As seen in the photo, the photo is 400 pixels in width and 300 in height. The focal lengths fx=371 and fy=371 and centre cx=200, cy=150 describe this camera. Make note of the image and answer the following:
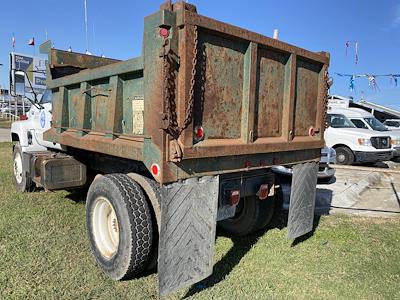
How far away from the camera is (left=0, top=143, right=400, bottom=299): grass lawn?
3539mm

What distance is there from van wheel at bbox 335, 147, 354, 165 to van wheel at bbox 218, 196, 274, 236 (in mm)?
9209

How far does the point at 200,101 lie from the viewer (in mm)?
3178

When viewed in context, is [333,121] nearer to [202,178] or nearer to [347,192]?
[347,192]

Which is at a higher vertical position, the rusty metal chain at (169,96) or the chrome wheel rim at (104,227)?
the rusty metal chain at (169,96)

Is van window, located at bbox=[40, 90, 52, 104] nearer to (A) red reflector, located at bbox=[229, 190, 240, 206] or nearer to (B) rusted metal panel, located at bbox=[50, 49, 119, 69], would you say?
(B) rusted metal panel, located at bbox=[50, 49, 119, 69]

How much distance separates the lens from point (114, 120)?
3.79 metres

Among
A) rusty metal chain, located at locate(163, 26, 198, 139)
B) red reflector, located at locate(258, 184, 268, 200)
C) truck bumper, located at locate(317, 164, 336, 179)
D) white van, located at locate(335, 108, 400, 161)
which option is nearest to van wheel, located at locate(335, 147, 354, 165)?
white van, located at locate(335, 108, 400, 161)

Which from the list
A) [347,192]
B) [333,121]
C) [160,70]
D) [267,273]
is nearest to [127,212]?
[160,70]

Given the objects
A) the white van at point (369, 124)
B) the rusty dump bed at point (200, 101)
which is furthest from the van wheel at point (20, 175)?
the white van at point (369, 124)

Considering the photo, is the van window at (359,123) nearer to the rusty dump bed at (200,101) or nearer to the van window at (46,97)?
the rusty dump bed at (200,101)

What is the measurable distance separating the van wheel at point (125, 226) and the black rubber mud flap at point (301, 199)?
6.13 feet

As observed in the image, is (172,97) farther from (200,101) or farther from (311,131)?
(311,131)

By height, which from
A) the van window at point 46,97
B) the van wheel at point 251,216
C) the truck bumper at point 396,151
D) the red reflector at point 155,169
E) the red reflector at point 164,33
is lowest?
the van wheel at point 251,216

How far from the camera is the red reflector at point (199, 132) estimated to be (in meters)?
3.17
